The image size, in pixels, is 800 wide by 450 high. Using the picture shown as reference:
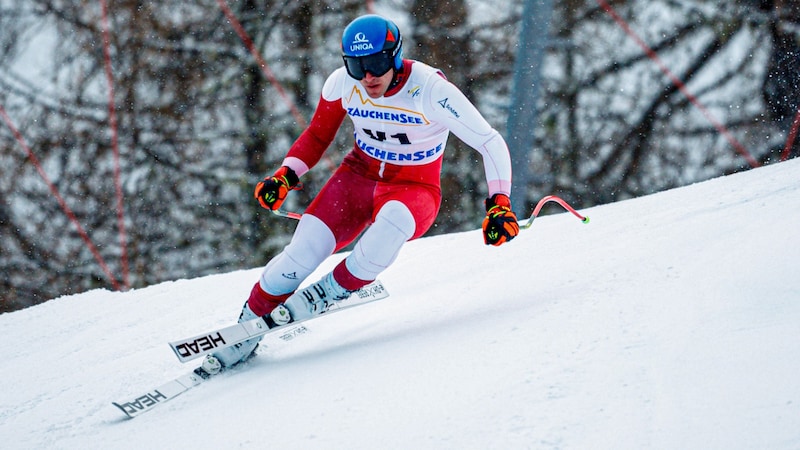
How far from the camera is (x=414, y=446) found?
201 cm

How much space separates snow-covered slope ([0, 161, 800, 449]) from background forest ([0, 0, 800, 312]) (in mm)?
6475

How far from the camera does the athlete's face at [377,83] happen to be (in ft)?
9.52

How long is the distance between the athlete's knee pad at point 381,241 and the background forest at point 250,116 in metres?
7.21

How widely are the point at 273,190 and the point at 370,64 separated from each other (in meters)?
0.65

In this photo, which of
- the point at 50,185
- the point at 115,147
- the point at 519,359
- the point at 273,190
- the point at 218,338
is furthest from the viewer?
the point at 115,147

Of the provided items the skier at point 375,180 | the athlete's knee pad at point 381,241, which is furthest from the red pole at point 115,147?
the athlete's knee pad at point 381,241

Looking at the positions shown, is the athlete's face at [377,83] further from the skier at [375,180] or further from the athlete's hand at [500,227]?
the athlete's hand at [500,227]

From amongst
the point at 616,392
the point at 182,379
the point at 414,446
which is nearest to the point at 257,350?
the point at 182,379

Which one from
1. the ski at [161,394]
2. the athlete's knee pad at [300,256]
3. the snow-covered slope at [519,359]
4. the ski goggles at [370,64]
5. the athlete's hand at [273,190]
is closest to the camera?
the snow-covered slope at [519,359]

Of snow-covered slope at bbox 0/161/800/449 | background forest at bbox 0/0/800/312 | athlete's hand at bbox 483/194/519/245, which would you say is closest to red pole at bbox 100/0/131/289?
background forest at bbox 0/0/800/312

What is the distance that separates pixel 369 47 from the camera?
2.82m

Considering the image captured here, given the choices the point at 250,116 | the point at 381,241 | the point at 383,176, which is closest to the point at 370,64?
the point at 383,176

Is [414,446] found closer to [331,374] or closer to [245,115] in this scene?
[331,374]

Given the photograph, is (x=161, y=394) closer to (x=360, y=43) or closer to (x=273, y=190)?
(x=273, y=190)
